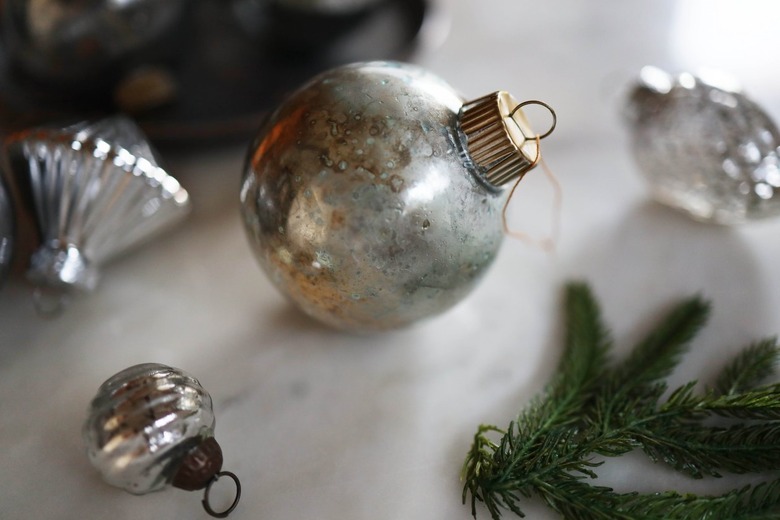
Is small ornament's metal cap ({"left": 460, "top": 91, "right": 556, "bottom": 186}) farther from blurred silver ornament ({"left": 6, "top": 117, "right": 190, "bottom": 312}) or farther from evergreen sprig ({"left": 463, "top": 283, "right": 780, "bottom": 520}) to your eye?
blurred silver ornament ({"left": 6, "top": 117, "right": 190, "bottom": 312})

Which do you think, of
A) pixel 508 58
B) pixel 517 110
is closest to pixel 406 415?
pixel 517 110

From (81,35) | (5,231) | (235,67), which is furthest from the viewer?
(235,67)

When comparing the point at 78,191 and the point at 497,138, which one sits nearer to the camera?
the point at 497,138

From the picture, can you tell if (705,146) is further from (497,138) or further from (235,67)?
(235,67)

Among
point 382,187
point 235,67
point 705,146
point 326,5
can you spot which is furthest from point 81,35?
point 705,146


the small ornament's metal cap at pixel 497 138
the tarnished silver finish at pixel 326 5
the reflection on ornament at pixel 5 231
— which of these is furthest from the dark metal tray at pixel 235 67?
the small ornament's metal cap at pixel 497 138

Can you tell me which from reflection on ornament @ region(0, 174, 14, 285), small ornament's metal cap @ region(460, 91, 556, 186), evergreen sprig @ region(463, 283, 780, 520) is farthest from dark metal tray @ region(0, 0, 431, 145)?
evergreen sprig @ region(463, 283, 780, 520)

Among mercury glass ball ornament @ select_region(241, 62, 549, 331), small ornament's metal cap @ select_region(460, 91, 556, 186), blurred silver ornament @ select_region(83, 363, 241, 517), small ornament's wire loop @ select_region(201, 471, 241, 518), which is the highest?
small ornament's metal cap @ select_region(460, 91, 556, 186)

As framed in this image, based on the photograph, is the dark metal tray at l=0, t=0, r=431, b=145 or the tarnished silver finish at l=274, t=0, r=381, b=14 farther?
the tarnished silver finish at l=274, t=0, r=381, b=14
